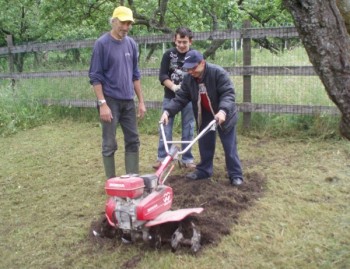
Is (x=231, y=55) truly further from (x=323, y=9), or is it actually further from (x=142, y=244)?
(x=323, y=9)

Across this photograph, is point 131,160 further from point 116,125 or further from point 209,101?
point 209,101

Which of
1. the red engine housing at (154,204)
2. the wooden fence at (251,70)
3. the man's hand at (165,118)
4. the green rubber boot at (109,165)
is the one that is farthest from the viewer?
the wooden fence at (251,70)

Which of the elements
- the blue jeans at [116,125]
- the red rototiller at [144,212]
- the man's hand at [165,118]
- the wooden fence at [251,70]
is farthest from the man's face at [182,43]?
the red rototiller at [144,212]

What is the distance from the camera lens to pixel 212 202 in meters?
4.54

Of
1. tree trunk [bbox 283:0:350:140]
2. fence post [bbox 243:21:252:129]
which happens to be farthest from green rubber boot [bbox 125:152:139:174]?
tree trunk [bbox 283:0:350:140]

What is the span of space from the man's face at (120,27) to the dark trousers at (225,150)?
122 centimetres

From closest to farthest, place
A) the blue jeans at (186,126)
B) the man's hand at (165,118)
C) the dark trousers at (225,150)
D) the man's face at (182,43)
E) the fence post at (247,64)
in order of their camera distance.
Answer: the man's hand at (165,118) < the dark trousers at (225,150) < the man's face at (182,43) < the blue jeans at (186,126) < the fence post at (247,64)

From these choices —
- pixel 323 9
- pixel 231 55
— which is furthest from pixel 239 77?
pixel 323 9

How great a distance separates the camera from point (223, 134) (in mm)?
4961

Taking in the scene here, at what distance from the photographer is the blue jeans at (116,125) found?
5008mm

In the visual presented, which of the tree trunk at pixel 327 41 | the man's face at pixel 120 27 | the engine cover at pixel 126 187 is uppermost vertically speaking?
the man's face at pixel 120 27

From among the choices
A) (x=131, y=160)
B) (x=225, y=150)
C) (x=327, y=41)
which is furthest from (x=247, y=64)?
(x=327, y=41)

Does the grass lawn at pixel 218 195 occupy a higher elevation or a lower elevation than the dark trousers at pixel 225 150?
lower

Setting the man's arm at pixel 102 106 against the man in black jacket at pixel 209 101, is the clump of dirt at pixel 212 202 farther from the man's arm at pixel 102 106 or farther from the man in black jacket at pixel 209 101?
the man's arm at pixel 102 106
